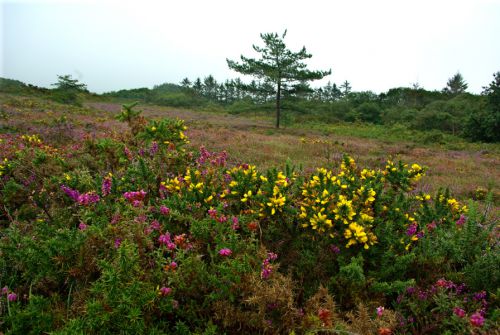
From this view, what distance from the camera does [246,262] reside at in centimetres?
200

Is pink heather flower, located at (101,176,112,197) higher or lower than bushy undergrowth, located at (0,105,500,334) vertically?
higher

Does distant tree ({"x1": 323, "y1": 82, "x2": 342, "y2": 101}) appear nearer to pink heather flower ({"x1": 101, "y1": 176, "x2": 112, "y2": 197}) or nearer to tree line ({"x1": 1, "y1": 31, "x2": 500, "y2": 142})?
tree line ({"x1": 1, "y1": 31, "x2": 500, "y2": 142})

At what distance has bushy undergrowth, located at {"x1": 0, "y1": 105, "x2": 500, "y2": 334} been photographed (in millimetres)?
1833

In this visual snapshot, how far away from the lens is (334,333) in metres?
1.82

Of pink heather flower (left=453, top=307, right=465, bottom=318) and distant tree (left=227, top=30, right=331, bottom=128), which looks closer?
pink heather flower (left=453, top=307, right=465, bottom=318)

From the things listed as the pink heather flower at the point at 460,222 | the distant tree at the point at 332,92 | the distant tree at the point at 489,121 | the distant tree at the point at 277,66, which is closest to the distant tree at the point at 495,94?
the distant tree at the point at 489,121

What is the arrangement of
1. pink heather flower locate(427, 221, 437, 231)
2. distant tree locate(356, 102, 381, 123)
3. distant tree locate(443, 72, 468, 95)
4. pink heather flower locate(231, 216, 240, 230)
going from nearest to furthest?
pink heather flower locate(231, 216, 240, 230)
pink heather flower locate(427, 221, 437, 231)
distant tree locate(356, 102, 381, 123)
distant tree locate(443, 72, 468, 95)

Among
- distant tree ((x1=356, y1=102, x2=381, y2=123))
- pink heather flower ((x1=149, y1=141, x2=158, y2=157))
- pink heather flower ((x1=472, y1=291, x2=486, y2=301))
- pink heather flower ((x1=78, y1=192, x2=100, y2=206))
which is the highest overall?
distant tree ((x1=356, y1=102, x2=381, y2=123))

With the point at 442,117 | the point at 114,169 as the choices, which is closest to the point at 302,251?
the point at 114,169

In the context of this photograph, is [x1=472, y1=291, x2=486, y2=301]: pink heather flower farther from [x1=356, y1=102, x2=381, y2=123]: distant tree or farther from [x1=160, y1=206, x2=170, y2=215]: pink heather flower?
[x1=356, y1=102, x2=381, y2=123]: distant tree

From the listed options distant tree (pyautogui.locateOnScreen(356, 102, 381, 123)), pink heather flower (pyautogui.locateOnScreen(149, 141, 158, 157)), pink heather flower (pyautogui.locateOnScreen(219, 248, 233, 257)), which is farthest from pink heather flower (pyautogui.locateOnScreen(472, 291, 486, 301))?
distant tree (pyautogui.locateOnScreen(356, 102, 381, 123))

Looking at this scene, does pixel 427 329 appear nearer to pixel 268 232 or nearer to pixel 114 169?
pixel 268 232

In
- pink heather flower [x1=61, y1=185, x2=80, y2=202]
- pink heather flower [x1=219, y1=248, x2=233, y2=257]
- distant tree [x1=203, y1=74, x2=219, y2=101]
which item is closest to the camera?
pink heather flower [x1=219, y1=248, x2=233, y2=257]

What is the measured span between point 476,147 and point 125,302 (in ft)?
66.7
